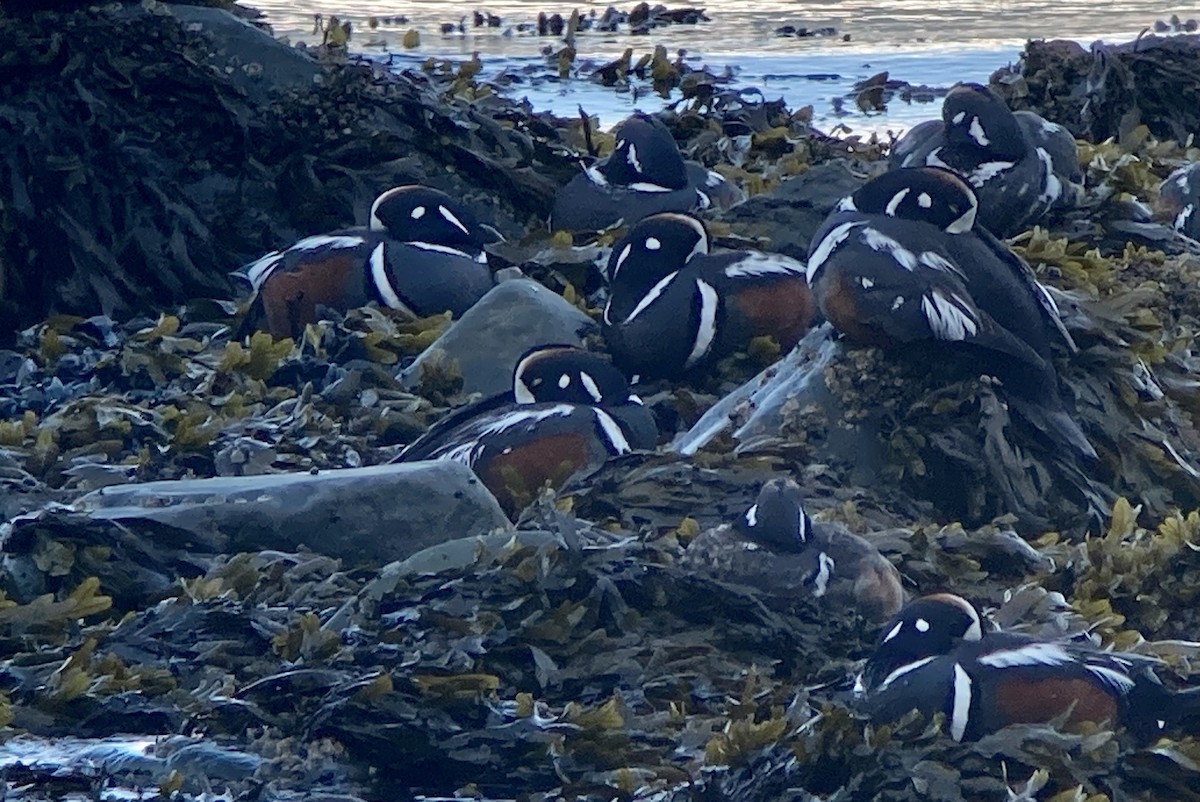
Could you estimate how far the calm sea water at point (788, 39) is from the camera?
12.1 m

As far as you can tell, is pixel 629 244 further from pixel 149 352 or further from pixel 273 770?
pixel 273 770

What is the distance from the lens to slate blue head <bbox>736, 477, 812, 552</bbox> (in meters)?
4.66

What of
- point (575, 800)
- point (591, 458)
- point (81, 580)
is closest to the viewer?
point (575, 800)

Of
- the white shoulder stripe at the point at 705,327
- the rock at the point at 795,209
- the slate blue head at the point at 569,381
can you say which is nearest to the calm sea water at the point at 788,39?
the rock at the point at 795,209

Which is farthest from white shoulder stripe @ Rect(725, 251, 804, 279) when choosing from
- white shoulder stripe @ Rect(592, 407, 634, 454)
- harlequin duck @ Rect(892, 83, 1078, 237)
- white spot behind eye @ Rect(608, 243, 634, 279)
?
harlequin duck @ Rect(892, 83, 1078, 237)

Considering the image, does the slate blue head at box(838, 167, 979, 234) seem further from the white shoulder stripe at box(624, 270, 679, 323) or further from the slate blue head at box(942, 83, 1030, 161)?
the slate blue head at box(942, 83, 1030, 161)

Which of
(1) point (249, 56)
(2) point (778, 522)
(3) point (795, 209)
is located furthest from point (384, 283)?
(2) point (778, 522)

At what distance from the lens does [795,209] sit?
25.3 feet

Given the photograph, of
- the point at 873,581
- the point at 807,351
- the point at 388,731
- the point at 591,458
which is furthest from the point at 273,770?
the point at 807,351

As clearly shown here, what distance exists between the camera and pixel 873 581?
15.3 ft

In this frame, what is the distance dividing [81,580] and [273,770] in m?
1.01

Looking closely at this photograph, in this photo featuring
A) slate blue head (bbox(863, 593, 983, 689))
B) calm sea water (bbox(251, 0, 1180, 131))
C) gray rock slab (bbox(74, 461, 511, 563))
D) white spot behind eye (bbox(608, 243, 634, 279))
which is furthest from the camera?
calm sea water (bbox(251, 0, 1180, 131))

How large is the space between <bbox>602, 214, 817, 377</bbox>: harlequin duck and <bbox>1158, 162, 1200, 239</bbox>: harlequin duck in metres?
2.37

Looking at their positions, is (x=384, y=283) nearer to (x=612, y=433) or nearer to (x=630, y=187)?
(x=630, y=187)
